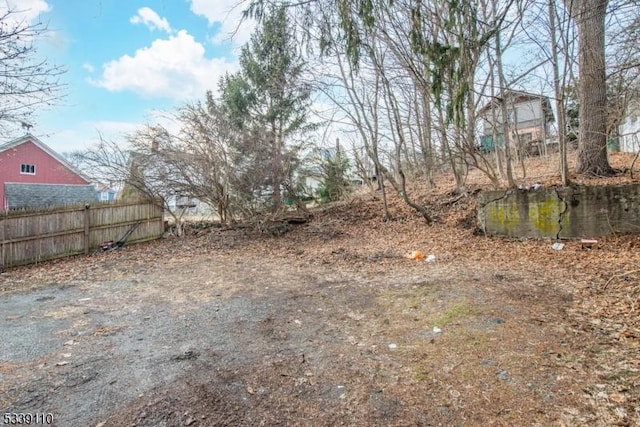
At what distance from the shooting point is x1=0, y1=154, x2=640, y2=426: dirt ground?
2062 mm

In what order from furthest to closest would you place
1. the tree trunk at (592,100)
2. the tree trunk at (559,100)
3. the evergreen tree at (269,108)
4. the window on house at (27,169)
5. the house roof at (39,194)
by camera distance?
the window on house at (27,169) → the house roof at (39,194) → the evergreen tree at (269,108) → the tree trunk at (592,100) → the tree trunk at (559,100)

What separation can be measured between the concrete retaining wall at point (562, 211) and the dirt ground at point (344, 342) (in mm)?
278

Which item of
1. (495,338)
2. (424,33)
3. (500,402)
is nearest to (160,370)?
(500,402)

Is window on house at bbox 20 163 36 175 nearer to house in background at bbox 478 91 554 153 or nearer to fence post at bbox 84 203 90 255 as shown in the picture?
fence post at bbox 84 203 90 255

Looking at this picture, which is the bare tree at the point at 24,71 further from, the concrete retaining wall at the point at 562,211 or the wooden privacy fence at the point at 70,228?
the concrete retaining wall at the point at 562,211

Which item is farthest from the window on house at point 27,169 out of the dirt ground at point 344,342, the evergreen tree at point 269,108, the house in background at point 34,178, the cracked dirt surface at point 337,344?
the cracked dirt surface at point 337,344

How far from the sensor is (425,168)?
34.6ft

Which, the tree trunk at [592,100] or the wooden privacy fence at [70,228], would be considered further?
the wooden privacy fence at [70,228]

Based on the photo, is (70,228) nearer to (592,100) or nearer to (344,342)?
(344,342)

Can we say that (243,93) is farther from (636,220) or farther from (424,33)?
(636,220)

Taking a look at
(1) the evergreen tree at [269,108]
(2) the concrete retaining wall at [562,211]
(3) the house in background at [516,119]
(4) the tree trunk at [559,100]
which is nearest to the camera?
(2) the concrete retaining wall at [562,211]

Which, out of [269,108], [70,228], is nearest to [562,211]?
[269,108]

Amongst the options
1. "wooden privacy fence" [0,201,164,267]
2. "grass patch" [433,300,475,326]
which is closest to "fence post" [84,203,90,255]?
"wooden privacy fence" [0,201,164,267]

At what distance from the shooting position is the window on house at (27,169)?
18.4 m
